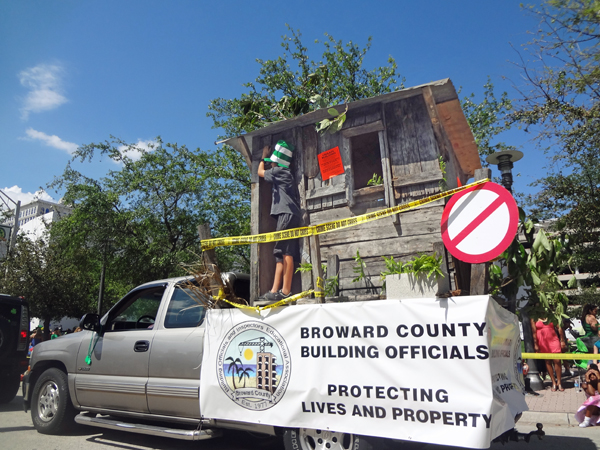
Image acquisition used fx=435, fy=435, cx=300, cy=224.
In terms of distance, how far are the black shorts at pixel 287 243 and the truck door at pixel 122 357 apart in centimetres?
166

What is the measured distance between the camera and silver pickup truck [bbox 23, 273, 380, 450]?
15.7 feet

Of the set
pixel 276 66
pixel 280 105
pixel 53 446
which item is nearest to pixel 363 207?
pixel 280 105

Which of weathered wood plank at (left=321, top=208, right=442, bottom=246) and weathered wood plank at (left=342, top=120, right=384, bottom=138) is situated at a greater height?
weathered wood plank at (left=342, top=120, right=384, bottom=138)

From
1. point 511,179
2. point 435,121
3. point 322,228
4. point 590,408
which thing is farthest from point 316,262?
point 511,179

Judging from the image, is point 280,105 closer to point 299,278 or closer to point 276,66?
point 299,278

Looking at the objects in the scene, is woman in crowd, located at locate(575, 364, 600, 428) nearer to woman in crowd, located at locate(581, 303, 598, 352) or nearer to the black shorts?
woman in crowd, located at locate(581, 303, 598, 352)

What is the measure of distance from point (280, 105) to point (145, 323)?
3903 millimetres

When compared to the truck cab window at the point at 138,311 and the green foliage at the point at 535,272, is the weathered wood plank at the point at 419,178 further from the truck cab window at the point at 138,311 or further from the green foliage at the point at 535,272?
the truck cab window at the point at 138,311

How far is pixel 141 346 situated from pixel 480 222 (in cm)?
411

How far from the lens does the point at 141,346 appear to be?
17.4 feet

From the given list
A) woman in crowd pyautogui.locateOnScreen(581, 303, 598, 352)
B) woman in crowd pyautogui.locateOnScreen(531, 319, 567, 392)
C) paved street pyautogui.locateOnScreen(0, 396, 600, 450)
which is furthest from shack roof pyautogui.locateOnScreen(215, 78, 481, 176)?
woman in crowd pyautogui.locateOnScreen(581, 303, 598, 352)

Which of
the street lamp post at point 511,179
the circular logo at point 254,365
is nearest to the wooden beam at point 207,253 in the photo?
the circular logo at point 254,365

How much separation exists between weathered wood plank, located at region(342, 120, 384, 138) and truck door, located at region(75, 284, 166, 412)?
3368 millimetres

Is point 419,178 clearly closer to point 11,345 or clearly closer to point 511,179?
point 511,179
